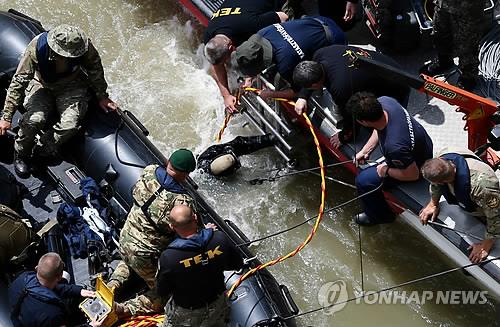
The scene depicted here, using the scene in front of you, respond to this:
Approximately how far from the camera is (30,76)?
16.4 ft

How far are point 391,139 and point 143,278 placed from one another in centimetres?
163

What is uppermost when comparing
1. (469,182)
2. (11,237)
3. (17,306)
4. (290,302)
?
(11,237)

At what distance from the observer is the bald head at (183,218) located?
11.9 ft

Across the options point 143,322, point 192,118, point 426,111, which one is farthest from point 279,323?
point 192,118

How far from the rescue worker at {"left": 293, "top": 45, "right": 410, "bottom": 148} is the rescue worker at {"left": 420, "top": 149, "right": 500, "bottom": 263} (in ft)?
2.23

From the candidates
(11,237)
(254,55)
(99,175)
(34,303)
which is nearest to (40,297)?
(34,303)

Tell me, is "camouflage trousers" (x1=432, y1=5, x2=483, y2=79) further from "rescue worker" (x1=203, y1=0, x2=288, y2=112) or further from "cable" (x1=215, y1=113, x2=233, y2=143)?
"cable" (x1=215, y1=113, x2=233, y2=143)

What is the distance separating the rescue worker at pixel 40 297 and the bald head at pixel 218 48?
5.62 feet

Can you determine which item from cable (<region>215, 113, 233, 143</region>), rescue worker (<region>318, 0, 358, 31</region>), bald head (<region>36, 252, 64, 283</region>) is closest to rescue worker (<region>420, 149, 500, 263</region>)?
rescue worker (<region>318, 0, 358, 31</region>)

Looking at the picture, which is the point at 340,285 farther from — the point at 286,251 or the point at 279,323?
the point at 279,323

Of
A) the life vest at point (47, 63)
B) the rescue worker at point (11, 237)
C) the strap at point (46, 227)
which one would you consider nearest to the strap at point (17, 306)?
the rescue worker at point (11, 237)

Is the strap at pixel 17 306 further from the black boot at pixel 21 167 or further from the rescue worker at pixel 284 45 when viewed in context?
the rescue worker at pixel 284 45

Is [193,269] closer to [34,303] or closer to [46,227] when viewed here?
[34,303]

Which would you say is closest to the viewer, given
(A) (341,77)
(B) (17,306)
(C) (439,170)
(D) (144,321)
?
(C) (439,170)
